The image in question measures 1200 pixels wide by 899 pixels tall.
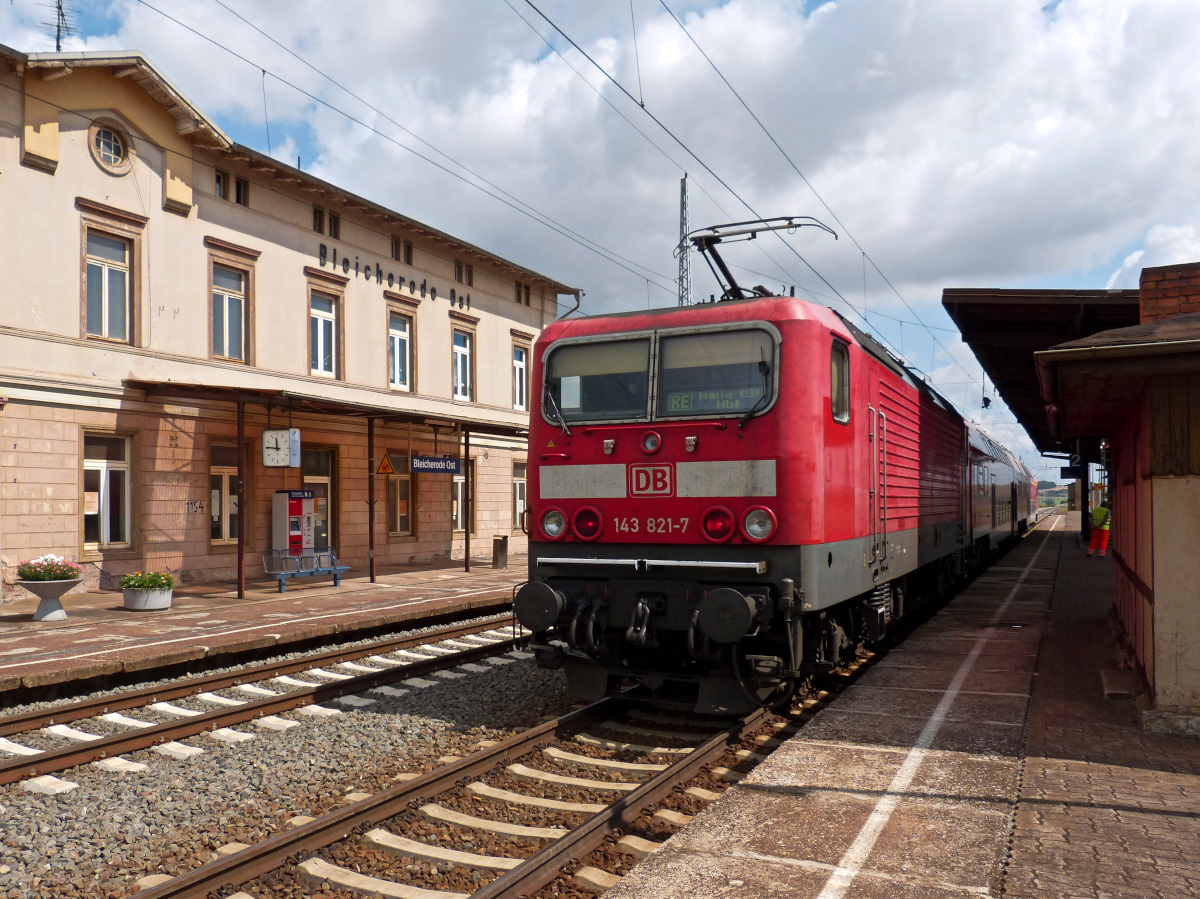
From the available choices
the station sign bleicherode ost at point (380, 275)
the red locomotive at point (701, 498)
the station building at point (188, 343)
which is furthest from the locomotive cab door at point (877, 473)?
the station sign bleicherode ost at point (380, 275)

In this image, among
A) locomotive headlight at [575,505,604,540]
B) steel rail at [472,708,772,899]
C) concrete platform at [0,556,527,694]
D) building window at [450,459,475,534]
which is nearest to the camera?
steel rail at [472,708,772,899]

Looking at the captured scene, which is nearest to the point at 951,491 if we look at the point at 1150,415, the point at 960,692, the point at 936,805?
the point at 960,692

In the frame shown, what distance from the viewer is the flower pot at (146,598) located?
1354 cm

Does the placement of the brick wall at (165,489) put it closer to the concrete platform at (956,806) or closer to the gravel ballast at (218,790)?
the gravel ballast at (218,790)

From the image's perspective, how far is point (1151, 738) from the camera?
6.41 m

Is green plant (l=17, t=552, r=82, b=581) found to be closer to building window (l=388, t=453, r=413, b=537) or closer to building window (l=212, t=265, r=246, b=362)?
building window (l=212, t=265, r=246, b=362)

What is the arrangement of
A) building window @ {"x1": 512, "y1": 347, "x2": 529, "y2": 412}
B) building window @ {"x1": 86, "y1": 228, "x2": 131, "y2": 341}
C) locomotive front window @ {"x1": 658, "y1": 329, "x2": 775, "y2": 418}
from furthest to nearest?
→ building window @ {"x1": 512, "y1": 347, "x2": 529, "y2": 412}, building window @ {"x1": 86, "y1": 228, "x2": 131, "y2": 341}, locomotive front window @ {"x1": 658, "y1": 329, "x2": 775, "y2": 418}

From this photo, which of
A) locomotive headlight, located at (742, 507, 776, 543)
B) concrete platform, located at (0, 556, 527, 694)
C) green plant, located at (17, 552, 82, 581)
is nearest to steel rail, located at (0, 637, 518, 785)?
concrete platform, located at (0, 556, 527, 694)

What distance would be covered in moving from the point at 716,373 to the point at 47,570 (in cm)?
1045

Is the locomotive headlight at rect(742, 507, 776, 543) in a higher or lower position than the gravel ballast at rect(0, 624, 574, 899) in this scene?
higher

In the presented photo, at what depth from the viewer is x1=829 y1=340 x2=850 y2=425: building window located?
704cm

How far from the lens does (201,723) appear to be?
23.5 feet

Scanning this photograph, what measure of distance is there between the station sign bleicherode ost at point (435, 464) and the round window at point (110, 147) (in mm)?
7602

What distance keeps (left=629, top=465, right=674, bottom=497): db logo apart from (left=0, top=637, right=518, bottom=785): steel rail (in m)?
3.44
